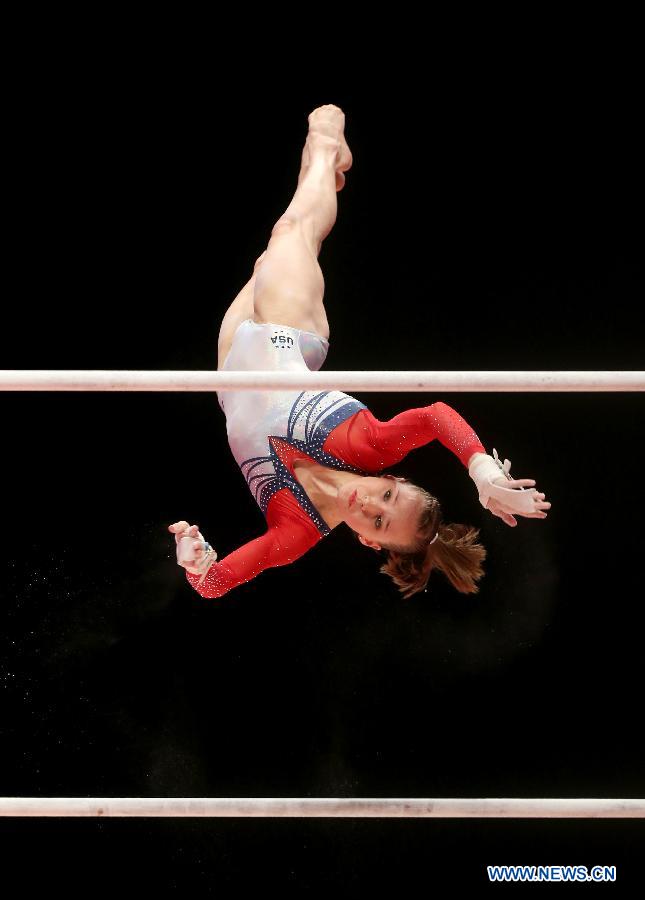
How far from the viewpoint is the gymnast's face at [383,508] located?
2.89m

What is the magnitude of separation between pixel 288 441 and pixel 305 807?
33.1 inches

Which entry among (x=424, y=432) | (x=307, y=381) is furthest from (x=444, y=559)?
(x=307, y=381)

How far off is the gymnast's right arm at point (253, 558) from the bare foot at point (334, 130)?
1.04 metres

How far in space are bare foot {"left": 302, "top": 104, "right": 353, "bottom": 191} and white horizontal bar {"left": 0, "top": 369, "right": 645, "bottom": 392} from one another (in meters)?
1.25

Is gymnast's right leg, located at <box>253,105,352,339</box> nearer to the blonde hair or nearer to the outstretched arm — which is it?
the outstretched arm

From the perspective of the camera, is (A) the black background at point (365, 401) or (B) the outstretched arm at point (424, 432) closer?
(B) the outstretched arm at point (424, 432)

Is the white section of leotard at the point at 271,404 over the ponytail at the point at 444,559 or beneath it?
over

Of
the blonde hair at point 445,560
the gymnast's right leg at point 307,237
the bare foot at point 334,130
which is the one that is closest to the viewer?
the blonde hair at point 445,560

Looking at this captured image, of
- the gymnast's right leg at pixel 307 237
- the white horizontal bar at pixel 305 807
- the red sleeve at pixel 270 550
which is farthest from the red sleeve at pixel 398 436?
the white horizontal bar at pixel 305 807

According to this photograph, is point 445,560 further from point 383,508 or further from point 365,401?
point 365,401

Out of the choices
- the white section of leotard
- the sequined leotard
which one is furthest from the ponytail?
the white section of leotard

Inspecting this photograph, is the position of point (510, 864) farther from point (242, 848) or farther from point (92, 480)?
point (92, 480)

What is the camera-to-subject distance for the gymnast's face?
9.50 ft

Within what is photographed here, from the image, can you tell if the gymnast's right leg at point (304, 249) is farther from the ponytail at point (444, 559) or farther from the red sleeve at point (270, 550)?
the ponytail at point (444, 559)
